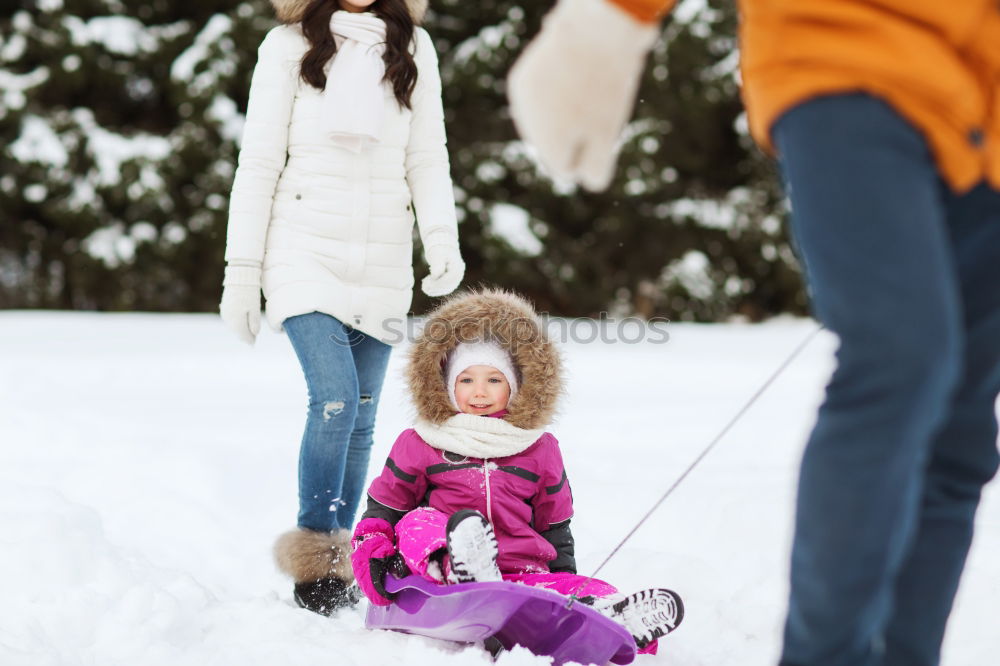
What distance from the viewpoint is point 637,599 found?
6.68 ft

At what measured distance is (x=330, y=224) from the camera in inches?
99.1

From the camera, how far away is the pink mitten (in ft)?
7.09

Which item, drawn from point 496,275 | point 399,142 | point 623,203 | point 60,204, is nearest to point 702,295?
point 623,203

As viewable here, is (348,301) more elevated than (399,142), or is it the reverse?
(399,142)

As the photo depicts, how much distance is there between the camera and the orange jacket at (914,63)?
3.49ft

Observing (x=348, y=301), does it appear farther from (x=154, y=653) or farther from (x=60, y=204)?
(x=60, y=204)

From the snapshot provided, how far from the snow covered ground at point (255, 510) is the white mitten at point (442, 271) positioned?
19 centimetres

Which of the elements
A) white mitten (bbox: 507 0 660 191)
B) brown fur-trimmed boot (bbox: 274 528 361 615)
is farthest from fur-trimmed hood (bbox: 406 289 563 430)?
white mitten (bbox: 507 0 660 191)

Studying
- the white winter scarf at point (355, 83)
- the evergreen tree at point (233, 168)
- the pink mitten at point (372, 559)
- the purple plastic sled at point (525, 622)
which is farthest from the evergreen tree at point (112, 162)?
the purple plastic sled at point (525, 622)

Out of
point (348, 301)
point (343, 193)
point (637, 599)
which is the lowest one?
point (637, 599)

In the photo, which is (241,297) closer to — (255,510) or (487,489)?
(487,489)

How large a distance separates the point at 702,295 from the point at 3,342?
266 inches

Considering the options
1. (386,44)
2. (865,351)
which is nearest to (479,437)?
(386,44)

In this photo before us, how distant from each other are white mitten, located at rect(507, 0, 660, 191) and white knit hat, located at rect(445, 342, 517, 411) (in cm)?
130
